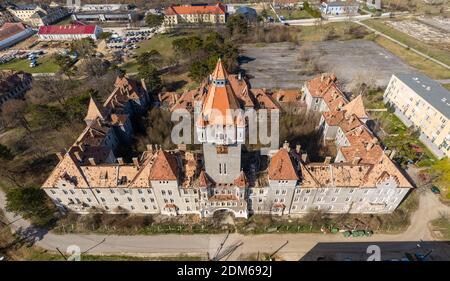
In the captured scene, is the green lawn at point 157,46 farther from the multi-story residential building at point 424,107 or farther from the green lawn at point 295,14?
the multi-story residential building at point 424,107

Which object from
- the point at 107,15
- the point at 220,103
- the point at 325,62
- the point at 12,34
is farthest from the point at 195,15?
the point at 220,103

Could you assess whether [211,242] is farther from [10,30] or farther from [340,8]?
[340,8]

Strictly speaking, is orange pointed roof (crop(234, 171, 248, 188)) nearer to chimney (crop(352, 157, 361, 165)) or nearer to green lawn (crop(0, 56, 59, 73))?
chimney (crop(352, 157, 361, 165))

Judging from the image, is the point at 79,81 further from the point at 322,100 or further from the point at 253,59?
the point at 322,100

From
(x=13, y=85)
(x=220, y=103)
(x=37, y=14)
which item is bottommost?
(x=13, y=85)

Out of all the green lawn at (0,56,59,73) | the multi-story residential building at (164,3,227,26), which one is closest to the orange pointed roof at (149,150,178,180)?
the green lawn at (0,56,59,73)

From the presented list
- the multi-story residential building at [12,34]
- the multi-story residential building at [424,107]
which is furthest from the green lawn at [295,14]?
the multi-story residential building at [12,34]
